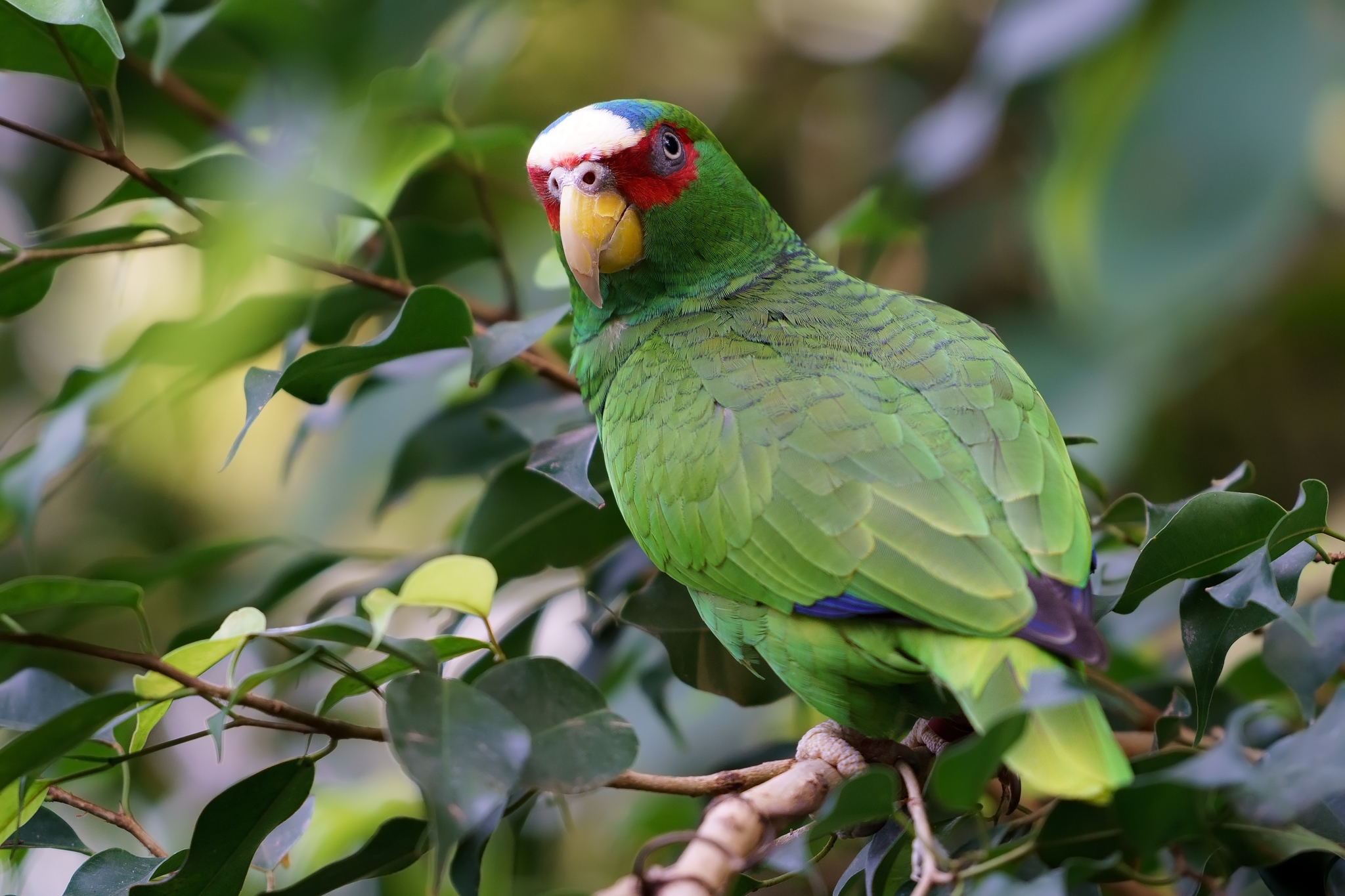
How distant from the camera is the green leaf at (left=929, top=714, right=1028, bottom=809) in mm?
809

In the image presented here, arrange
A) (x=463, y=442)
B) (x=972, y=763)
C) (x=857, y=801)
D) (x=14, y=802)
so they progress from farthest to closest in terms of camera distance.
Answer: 1. (x=463, y=442)
2. (x=14, y=802)
3. (x=857, y=801)
4. (x=972, y=763)

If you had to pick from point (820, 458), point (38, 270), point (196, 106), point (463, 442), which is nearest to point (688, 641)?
point (820, 458)

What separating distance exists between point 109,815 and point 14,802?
0.79ft

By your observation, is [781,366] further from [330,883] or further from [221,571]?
[221,571]

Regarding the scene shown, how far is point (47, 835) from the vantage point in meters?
1.21

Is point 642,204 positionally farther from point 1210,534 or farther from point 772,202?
point 772,202

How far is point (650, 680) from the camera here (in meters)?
1.81

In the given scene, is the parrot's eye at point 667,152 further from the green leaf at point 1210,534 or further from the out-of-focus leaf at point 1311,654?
the out-of-focus leaf at point 1311,654

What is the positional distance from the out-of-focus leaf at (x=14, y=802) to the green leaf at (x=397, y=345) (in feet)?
1.68

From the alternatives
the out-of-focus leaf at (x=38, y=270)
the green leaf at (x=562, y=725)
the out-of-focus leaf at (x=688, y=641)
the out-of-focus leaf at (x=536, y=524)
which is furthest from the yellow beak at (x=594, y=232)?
the green leaf at (x=562, y=725)

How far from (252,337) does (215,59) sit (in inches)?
54.1

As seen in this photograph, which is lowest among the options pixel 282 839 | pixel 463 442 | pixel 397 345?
pixel 282 839

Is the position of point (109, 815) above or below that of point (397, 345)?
below

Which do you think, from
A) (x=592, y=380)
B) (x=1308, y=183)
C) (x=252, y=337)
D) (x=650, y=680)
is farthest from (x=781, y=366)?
(x=1308, y=183)
